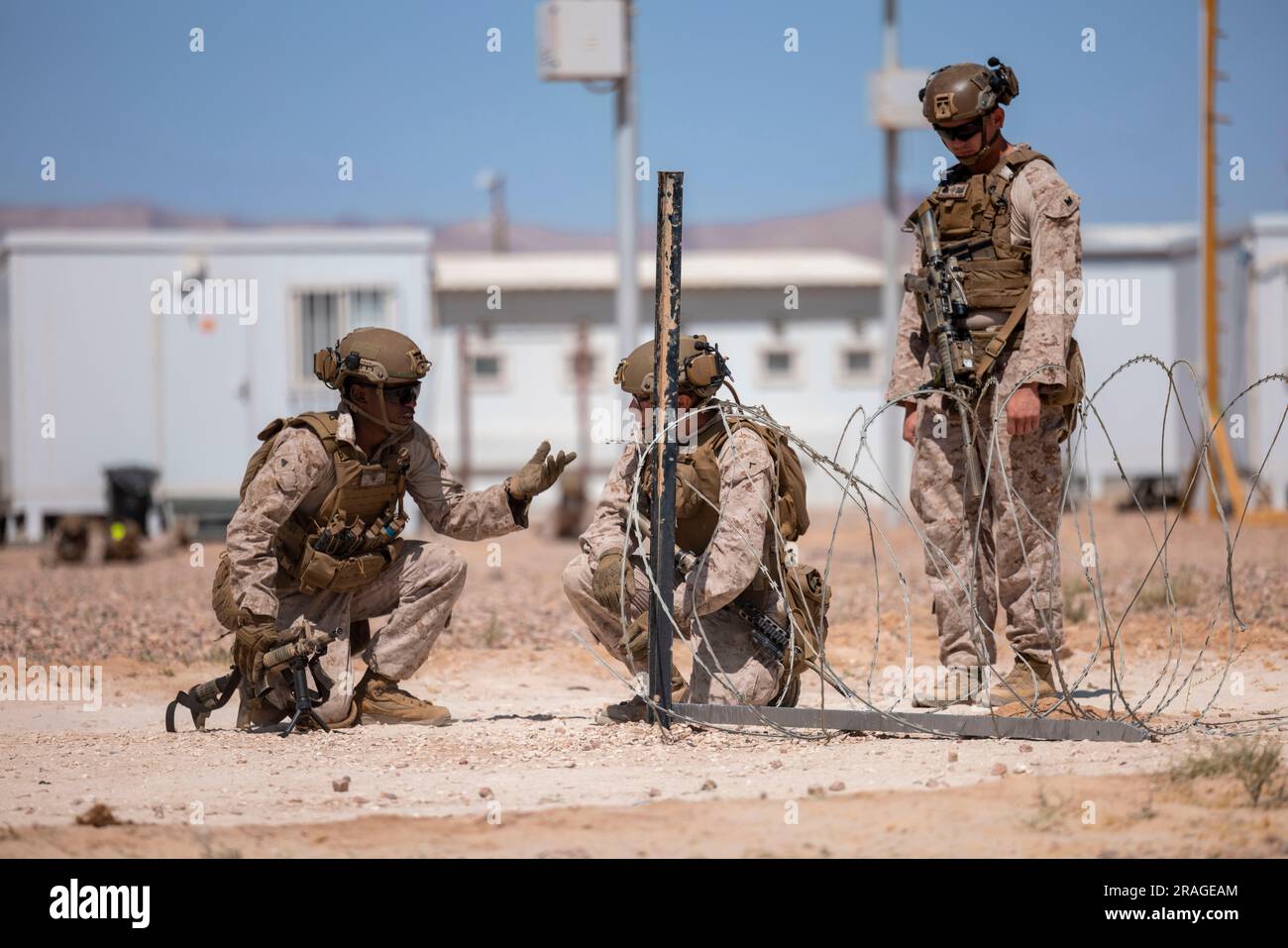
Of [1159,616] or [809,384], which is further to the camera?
[809,384]

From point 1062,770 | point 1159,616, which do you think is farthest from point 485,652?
point 1062,770

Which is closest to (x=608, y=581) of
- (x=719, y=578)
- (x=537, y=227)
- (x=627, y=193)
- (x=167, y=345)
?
(x=719, y=578)

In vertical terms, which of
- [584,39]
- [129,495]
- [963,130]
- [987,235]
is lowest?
[129,495]

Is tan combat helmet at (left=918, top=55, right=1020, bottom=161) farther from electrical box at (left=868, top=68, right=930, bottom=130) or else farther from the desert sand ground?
electrical box at (left=868, top=68, right=930, bottom=130)

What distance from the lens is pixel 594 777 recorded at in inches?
202

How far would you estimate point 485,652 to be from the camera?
28.2 feet

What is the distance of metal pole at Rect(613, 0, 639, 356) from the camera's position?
1369 cm

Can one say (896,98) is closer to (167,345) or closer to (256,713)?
(167,345)

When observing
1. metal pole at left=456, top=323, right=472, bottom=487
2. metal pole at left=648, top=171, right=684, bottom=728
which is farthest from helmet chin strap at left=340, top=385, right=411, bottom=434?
metal pole at left=456, top=323, right=472, bottom=487

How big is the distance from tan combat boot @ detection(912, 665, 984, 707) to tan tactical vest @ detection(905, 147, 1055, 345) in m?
1.26

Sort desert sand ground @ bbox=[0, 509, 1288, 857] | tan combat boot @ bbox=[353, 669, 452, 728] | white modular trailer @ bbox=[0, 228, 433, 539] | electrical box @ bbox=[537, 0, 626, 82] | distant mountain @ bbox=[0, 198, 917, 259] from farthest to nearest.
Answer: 1. distant mountain @ bbox=[0, 198, 917, 259]
2. white modular trailer @ bbox=[0, 228, 433, 539]
3. electrical box @ bbox=[537, 0, 626, 82]
4. tan combat boot @ bbox=[353, 669, 452, 728]
5. desert sand ground @ bbox=[0, 509, 1288, 857]

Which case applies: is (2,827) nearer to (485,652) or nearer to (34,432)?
(485,652)

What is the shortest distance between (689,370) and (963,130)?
56.0 inches
